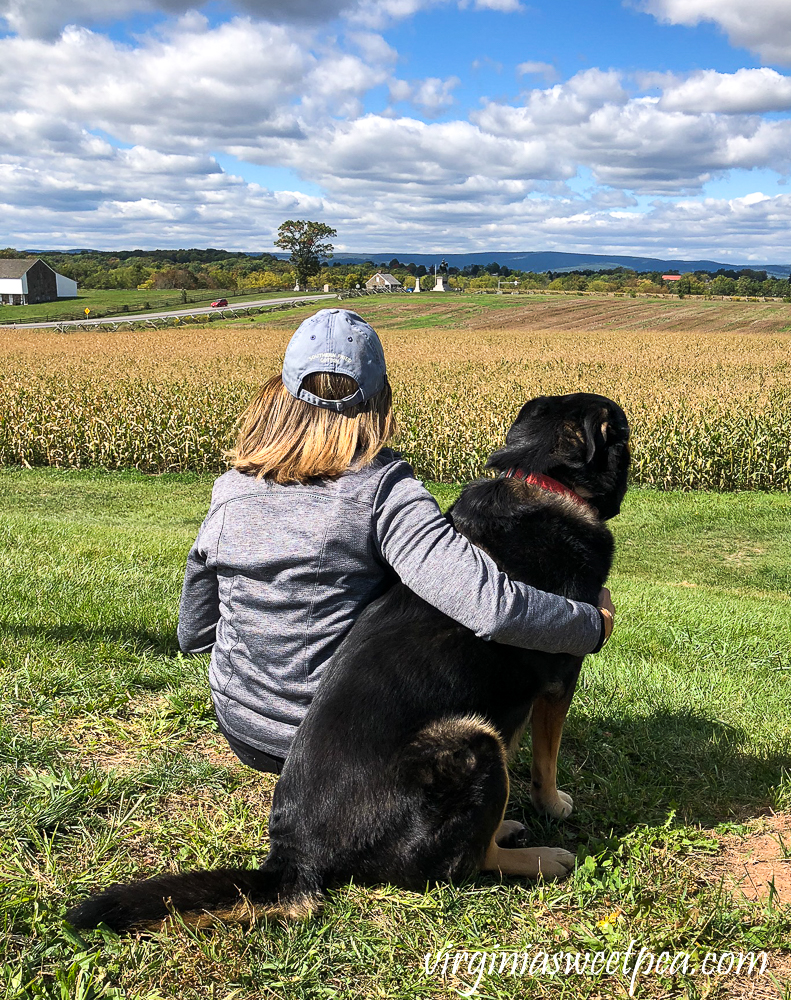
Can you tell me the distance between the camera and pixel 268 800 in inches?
115

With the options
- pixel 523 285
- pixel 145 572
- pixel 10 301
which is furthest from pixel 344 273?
pixel 145 572

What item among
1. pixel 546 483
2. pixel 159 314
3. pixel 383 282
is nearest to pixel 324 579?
pixel 546 483

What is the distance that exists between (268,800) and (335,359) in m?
1.70

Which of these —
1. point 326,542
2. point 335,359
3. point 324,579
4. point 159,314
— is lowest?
point 324,579

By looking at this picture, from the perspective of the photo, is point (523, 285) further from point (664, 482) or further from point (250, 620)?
point (250, 620)

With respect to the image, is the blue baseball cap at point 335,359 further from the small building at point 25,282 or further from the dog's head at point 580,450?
the small building at point 25,282

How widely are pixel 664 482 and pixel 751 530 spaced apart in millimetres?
2704

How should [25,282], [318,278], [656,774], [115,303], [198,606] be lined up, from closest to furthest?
[198,606] → [656,774] → [115,303] → [25,282] → [318,278]

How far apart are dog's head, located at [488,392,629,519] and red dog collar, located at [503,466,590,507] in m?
0.02

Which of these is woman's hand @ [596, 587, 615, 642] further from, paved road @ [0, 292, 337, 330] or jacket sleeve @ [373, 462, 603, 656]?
paved road @ [0, 292, 337, 330]

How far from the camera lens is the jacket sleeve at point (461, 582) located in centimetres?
214

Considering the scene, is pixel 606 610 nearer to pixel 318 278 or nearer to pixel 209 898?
pixel 209 898

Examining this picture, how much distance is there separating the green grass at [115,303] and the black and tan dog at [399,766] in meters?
69.6

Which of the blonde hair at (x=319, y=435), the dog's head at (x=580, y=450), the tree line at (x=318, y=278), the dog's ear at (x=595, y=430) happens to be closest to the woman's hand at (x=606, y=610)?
the dog's head at (x=580, y=450)
